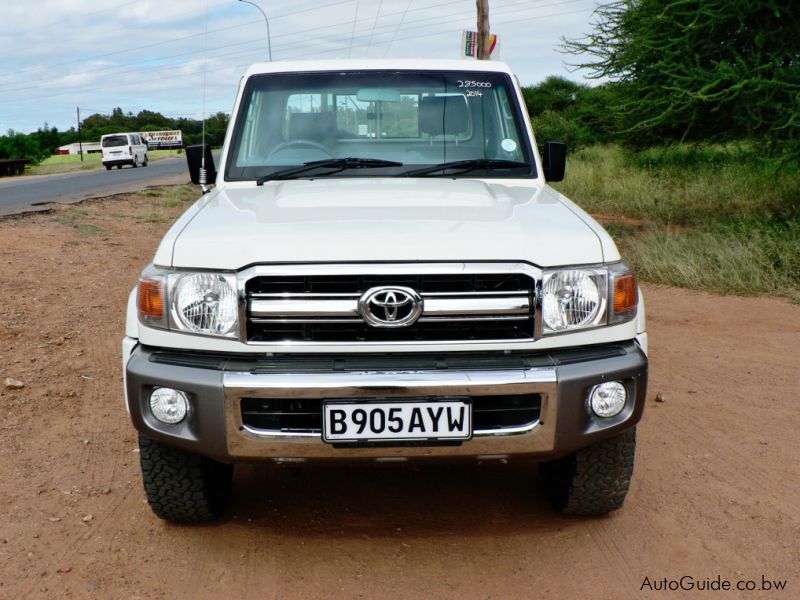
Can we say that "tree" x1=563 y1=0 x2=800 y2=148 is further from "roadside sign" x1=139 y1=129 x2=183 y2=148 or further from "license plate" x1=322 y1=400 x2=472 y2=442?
"roadside sign" x1=139 y1=129 x2=183 y2=148

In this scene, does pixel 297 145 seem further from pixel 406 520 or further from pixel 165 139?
pixel 165 139

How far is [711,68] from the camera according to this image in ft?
36.0

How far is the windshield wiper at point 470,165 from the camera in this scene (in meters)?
4.11

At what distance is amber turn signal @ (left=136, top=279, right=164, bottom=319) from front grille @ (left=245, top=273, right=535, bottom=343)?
1.10ft

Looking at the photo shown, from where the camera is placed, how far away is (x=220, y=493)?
356 centimetres

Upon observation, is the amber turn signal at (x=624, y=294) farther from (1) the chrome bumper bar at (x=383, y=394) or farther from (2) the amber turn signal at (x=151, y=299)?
(2) the amber turn signal at (x=151, y=299)

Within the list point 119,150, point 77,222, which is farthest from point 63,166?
point 77,222

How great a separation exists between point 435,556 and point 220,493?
0.95 m

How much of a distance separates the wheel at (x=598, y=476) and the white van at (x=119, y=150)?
41067mm

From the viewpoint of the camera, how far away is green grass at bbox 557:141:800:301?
9.09 m

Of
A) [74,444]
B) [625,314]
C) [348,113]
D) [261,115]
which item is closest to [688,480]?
[625,314]

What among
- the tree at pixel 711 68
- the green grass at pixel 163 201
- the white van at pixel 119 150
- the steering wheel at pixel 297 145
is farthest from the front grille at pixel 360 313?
the white van at pixel 119 150

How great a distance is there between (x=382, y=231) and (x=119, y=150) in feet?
136

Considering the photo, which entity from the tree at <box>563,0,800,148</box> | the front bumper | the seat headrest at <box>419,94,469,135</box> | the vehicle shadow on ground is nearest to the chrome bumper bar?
the front bumper
